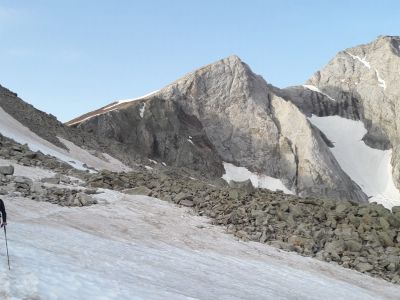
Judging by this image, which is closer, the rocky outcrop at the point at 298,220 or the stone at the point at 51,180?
the rocky outcrop at the point at 298,220

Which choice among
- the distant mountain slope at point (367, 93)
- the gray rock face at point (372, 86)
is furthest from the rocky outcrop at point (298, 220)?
the gray rock face at point (372, 86)

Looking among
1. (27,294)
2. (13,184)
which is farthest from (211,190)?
(27,294)

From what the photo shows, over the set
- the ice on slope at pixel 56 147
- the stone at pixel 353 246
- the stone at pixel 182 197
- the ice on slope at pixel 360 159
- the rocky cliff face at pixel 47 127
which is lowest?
the stone at pixel 353 246

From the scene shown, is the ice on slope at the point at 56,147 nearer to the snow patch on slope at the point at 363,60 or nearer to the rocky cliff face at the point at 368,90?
the rocky cliff face at the point at 368,90

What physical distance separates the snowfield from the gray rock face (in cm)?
9234

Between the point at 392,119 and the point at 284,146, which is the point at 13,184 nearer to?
the point at 284,146

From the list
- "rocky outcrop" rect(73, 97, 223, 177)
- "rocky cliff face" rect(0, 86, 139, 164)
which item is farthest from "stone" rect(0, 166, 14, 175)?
"rocky outcrop" rect(73, 97, 223, 177)

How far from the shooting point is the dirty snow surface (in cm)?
1052

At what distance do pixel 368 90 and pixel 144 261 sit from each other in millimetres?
119953

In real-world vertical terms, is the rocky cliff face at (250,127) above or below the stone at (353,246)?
above

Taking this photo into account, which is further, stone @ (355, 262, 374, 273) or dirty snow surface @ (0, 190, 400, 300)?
stone @ (355, 262, 374, 273)

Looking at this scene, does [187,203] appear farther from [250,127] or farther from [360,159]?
[360,159]

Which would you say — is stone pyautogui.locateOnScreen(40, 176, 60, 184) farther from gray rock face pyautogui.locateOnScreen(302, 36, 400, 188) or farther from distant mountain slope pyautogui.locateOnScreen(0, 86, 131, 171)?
gray rock face pyautogui.locateOnScreen(302, 36, 400, 188)

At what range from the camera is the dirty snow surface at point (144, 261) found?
34.5 feet
